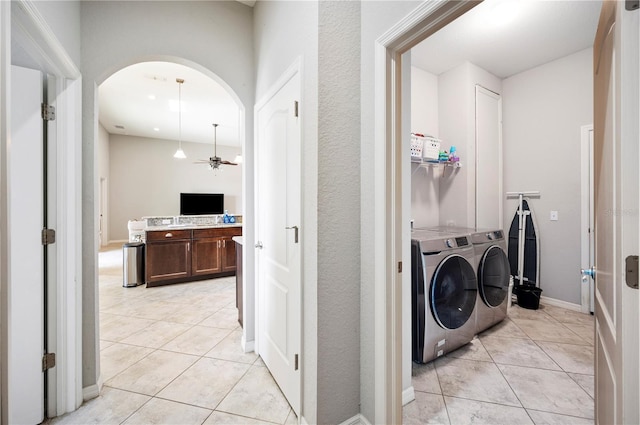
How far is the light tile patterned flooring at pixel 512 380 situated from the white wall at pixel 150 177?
8.29m

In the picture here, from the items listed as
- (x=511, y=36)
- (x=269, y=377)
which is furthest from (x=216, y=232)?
(x=511, y=36)

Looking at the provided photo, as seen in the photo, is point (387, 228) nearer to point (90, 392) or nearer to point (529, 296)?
point (90, 392)

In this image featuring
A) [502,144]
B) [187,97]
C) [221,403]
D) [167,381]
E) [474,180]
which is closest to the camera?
[221,403]

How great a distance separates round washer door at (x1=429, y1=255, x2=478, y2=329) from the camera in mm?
1972

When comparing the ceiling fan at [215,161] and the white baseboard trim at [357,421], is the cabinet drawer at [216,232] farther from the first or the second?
the white baseboard trim at [357,421]

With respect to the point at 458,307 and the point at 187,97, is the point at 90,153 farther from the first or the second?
the point at 187,97

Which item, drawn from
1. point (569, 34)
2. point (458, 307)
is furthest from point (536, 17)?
point (458, 307)

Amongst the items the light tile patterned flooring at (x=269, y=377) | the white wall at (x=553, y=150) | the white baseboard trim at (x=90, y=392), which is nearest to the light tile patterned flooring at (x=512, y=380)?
the light tile patterned flooring at (x=269, y=377)

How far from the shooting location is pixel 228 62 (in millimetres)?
2225

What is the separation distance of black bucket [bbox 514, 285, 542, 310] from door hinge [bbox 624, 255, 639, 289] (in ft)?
10.3

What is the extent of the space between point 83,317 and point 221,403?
3.32ft

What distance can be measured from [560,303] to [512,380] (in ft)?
6.44

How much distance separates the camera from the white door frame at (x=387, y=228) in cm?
131

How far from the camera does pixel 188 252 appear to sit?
4.36 metres
